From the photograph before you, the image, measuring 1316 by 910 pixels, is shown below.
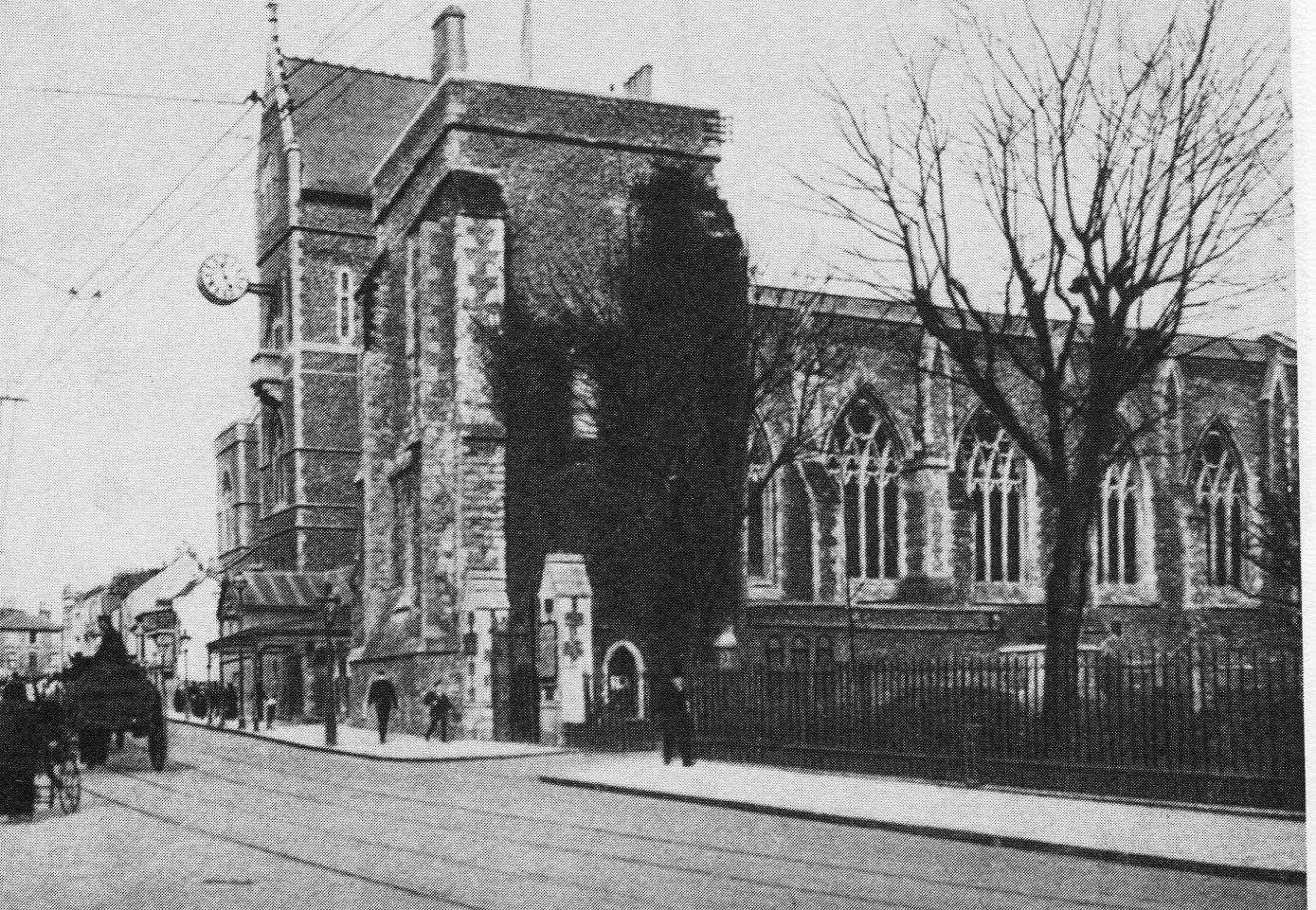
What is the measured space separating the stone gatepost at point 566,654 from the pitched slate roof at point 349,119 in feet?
70.5

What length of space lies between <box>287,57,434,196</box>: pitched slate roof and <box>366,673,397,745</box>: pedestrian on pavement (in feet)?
56.6

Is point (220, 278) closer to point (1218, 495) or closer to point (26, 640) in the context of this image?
point (26, 640)

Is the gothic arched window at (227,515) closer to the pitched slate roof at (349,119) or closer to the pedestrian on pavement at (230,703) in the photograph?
the pedestrian on pavement at (230,703)

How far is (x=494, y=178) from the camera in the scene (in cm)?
3097

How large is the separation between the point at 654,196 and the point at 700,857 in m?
19.7

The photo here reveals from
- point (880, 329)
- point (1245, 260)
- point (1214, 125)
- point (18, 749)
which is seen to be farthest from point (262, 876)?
point (880, 329)

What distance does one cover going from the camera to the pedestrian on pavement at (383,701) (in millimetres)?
28819

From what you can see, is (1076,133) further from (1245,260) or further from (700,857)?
(700,857)

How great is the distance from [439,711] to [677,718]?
820cm

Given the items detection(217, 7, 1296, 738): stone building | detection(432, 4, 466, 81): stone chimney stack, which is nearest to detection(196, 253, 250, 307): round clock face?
detection(217, 7, 1296, 738): stone building

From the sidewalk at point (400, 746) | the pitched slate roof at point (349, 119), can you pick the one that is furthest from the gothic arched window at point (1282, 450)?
the pitched slate roof at point (349, 119)

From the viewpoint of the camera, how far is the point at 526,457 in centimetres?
3027

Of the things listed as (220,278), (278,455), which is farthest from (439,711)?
(278,455)

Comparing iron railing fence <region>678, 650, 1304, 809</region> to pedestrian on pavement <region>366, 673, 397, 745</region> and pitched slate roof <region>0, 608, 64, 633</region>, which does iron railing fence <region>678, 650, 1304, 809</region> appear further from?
pedestrian on pavement <region>366, 673, 397, 745</region>
